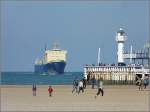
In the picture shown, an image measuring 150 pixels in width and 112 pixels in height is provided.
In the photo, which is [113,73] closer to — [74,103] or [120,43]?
[120,43]

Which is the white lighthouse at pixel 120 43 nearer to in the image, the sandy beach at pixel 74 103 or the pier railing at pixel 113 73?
the pier railing at pixel 113 73

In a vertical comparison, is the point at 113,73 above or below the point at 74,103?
below

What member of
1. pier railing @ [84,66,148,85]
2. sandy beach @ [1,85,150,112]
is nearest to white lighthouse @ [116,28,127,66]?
pier railing @ [84,66,148,85]

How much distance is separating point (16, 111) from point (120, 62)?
62.4m

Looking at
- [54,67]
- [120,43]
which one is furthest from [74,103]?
[54,67]

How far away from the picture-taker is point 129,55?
8456cm

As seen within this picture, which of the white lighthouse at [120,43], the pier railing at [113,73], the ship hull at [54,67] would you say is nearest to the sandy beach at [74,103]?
the pier railing at [113,73]

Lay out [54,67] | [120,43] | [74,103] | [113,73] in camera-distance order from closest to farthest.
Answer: [74,103] → [113,73] → [120,43] → [54,67]

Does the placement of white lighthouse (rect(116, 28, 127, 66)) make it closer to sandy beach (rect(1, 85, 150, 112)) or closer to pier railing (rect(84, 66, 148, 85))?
pier railing (rect(84, 66, 148, 85))

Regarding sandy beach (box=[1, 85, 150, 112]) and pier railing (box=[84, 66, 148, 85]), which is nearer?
sandy beach (box=[1, 85, 150, 112])

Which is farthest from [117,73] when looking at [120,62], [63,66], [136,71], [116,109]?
[63,66]

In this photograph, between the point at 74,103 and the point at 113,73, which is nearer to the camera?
the point at 74,103

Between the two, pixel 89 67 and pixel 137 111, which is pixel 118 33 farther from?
pixel 137 111

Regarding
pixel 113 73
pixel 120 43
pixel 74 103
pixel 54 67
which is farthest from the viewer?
pixel 54 67
